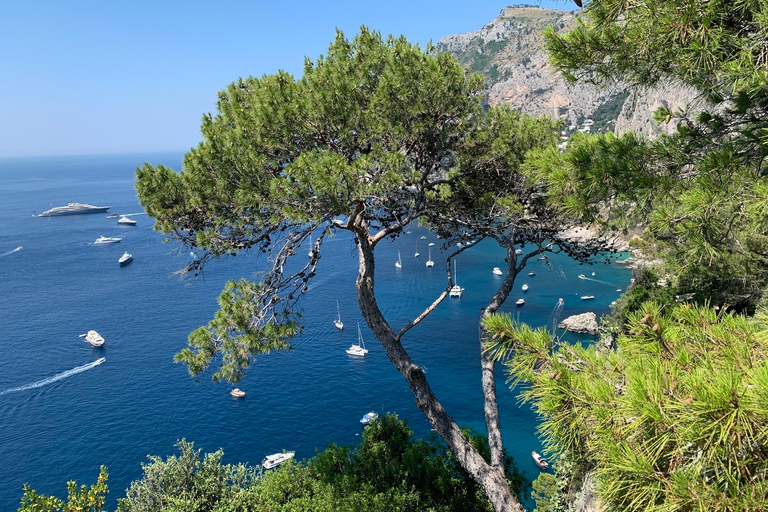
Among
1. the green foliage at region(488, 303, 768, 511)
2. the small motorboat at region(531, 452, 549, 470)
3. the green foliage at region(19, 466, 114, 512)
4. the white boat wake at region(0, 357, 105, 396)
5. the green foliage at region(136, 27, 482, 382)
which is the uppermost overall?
the green foliage at region(136, 27, 482, 382)

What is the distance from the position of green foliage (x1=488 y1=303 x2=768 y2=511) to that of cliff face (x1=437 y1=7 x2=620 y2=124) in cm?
9431

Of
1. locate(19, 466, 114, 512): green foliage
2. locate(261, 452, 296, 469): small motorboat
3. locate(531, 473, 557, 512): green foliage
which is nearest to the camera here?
locate(19, 466, 114, 512): green foliage

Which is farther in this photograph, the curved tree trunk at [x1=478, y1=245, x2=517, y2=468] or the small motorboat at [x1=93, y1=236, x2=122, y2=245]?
the small motorboat at [x1=93, y1=236, x2=122, y2=245]

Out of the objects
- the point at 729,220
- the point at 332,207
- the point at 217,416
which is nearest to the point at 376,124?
the point at 332,207

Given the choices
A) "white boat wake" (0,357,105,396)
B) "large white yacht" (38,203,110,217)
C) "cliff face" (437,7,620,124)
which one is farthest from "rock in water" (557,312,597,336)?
"large white yacht" (38,203,110,217)

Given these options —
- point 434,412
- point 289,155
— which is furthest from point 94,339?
point 434,412

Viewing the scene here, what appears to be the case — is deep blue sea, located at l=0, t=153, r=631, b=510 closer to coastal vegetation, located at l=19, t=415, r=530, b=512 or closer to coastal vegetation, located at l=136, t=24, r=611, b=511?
coastal vegetation, located at l=19, t=415, r=530, b=512

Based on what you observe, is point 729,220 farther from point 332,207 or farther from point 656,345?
point 332,207

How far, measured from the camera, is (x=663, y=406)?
2.29m

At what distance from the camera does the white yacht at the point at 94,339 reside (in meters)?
33.5

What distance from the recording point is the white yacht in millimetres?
33531

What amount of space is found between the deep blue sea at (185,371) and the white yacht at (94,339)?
0.41 meters

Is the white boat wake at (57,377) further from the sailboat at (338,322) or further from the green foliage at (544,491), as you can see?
the green foliage at (544,491)

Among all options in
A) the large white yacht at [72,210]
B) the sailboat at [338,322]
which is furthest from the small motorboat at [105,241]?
the sailboat at [338,322]
